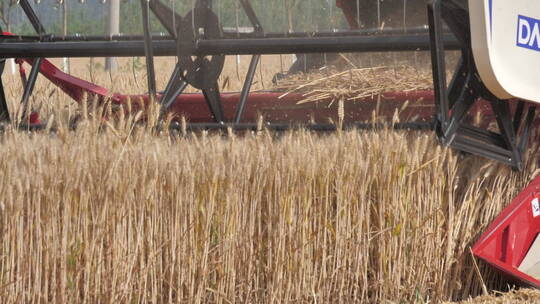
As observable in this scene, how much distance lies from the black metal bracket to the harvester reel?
64.6 inches

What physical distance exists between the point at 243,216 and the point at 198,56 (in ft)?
5.92

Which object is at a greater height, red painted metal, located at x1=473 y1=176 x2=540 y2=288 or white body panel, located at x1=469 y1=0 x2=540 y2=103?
white body panel, located at x1=469 y1=0 x2=540 y2=103

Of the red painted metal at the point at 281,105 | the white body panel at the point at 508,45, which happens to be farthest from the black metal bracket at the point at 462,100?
the red painted metal at the point at 281,105

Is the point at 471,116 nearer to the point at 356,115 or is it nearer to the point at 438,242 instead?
the point at 438,242

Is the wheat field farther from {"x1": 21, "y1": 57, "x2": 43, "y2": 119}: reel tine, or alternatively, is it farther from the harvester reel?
{"x1": 21, "y1": 57, "x2": 43, "y2": 119}: reel tine

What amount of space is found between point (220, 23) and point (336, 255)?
205 centimetres

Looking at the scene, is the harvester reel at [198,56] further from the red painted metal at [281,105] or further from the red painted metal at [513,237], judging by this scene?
the red painted metal at [513,237]

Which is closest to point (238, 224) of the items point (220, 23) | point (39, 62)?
point (220, 23)

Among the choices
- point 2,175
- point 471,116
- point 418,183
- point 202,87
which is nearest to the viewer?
point 2,175

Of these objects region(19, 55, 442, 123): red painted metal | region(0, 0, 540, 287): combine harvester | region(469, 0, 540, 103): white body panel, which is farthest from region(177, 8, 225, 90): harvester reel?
region(469, 0, 540, 103): white body panel

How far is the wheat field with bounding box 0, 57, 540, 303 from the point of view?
3709mm

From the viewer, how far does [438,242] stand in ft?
14.4

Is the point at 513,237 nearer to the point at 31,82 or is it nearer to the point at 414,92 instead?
the point at 414,92

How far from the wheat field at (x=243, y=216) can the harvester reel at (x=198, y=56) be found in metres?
1.40
